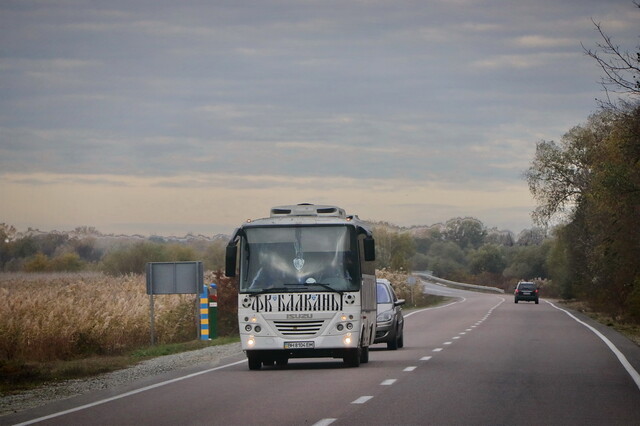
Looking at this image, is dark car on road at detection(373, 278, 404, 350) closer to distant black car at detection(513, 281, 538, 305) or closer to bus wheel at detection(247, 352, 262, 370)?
bus wheel at detection(247, 352, 262, 370)

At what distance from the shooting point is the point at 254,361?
22891mm

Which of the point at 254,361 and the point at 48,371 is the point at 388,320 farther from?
the point at 48,371

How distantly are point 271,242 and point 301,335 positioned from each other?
76.5 inches

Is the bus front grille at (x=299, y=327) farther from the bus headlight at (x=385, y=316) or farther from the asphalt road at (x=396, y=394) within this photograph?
the bus headlight at (x=385, y=316)

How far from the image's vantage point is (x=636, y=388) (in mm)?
17891

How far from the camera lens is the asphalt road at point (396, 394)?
13.9 metres

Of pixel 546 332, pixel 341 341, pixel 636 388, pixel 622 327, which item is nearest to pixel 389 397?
pixel 636 388

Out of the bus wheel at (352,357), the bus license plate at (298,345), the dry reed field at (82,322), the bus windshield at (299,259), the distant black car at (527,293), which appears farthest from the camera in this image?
the distant black car at (527,293)

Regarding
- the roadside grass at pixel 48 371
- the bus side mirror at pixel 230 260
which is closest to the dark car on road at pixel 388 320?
the roadside grass at pixel 48 371

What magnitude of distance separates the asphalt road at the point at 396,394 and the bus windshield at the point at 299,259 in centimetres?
163

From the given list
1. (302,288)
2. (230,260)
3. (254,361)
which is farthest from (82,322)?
(230,260)

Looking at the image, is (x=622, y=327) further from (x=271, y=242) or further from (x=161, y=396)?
(x=161, y=396)

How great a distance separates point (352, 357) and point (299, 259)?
210cm

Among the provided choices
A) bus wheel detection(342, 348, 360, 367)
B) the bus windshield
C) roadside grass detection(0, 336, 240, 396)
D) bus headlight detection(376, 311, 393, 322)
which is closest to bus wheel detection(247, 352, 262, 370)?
the bus windshield
